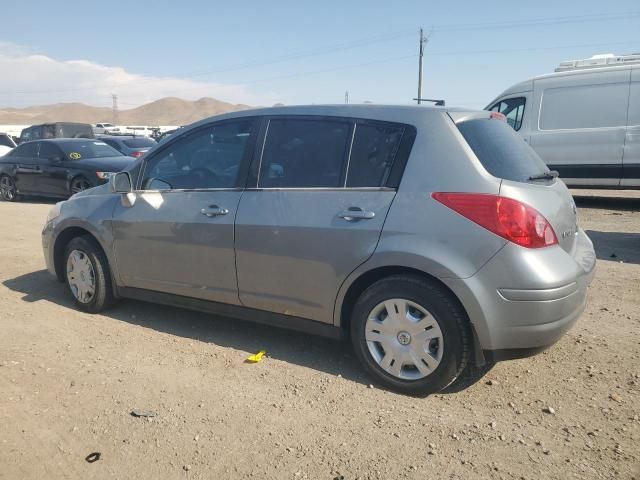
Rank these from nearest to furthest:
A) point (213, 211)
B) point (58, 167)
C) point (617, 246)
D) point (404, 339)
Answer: point (404, 339), point (213, 211), point (617, 246), point (58, 167)

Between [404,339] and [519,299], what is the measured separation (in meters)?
0.72

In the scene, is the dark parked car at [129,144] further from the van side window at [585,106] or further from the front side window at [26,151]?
the van side window at [585,106]

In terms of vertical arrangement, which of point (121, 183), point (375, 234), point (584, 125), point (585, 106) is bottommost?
point (375, 234)

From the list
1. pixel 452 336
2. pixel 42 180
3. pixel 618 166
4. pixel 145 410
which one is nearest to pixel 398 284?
pixel 452 336

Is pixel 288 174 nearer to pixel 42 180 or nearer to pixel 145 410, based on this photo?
pixel 145 410

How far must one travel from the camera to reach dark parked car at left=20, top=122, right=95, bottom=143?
22.1 meters

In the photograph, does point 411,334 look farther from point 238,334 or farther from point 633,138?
point 633,138

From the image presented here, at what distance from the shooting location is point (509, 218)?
9.93ft

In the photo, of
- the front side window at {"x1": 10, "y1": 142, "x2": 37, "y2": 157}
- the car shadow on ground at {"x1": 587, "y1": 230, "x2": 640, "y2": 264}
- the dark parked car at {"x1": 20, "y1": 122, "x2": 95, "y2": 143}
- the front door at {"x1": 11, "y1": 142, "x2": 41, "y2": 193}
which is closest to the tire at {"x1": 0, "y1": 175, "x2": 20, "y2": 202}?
the front door at {"x1": 11, "y1": 142, "x2": 41, "y2": 193}

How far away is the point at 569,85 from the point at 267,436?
10.1 meters

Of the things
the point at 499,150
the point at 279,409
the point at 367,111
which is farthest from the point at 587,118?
the point at 279,409

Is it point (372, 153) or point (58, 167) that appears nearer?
point (372, 153)

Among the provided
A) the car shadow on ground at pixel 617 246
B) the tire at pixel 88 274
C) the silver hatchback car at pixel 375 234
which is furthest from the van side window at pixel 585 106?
the tire at pixel 88 274

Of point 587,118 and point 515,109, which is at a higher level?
point 515,109
